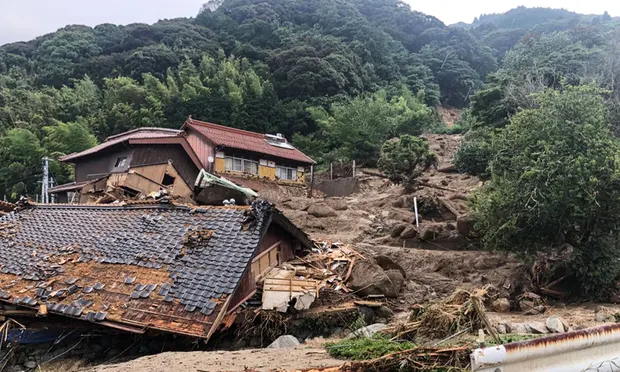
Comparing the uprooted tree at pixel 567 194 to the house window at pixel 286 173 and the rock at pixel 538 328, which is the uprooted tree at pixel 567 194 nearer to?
the rock at pixel 538 328

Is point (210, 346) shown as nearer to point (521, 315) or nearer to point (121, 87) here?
point (521, 315)

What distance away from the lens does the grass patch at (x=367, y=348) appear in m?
4.62

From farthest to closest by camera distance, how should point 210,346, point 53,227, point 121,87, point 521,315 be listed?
point 121,87 → point 53,227 → point 521,315 → point 210,346

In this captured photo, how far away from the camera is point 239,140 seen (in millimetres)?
25234

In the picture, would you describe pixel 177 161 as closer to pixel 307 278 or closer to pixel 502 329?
pixel 307 278

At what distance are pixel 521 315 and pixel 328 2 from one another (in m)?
70.4

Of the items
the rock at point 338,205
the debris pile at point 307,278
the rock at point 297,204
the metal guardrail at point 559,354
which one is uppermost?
the metal guardrail at point 559,354

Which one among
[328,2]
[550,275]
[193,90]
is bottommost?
[550,275]

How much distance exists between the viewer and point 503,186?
37.6 ft

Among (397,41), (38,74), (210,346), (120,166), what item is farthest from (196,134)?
(397,41)

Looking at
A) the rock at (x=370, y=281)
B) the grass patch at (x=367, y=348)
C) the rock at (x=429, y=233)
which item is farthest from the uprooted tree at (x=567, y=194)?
the grass patch at (x=367, y=348)

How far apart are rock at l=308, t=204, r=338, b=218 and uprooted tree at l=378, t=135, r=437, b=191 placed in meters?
4.24

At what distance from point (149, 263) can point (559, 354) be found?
6.75m

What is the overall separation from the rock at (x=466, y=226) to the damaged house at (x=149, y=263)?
646 centimetres
